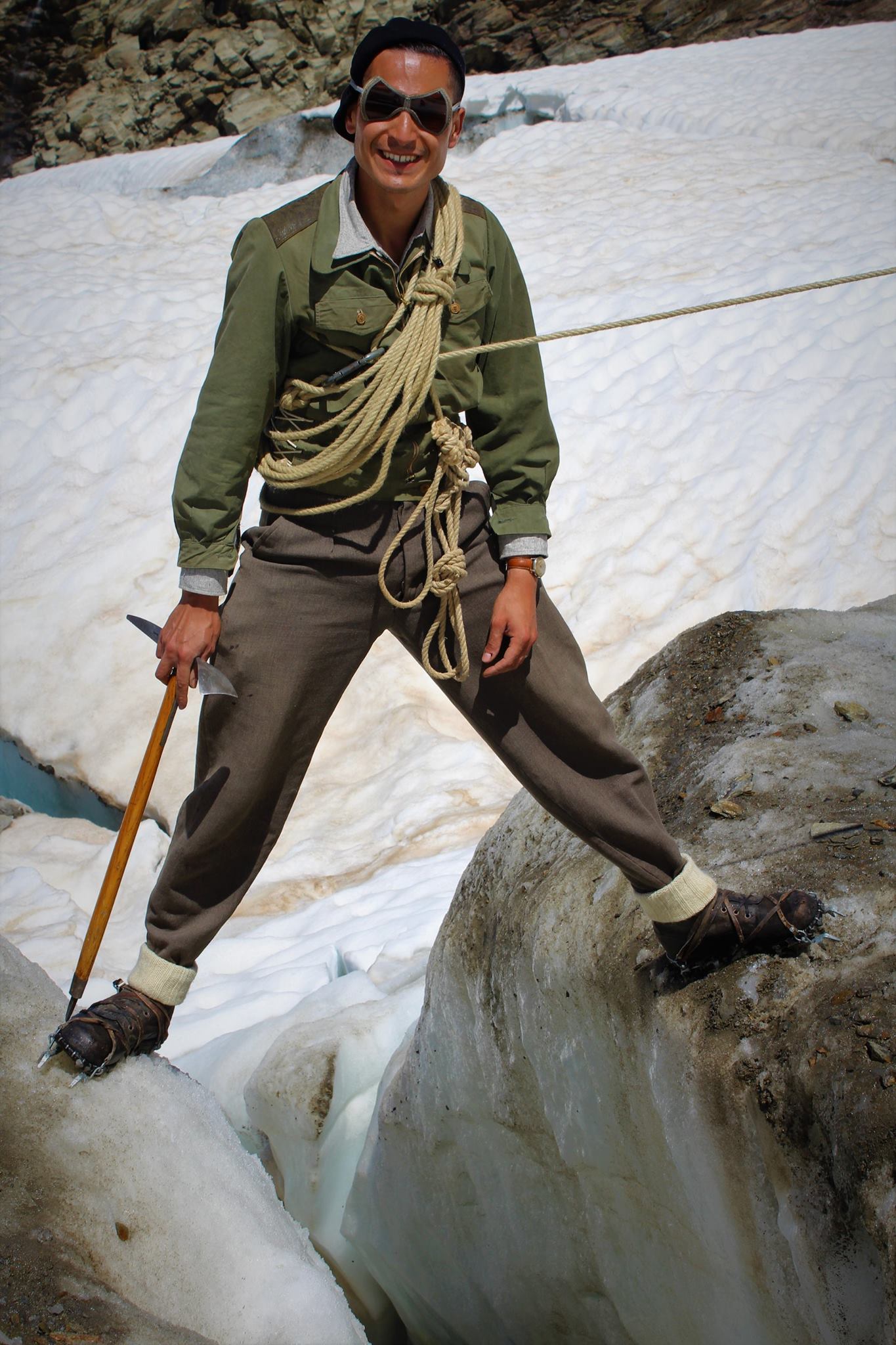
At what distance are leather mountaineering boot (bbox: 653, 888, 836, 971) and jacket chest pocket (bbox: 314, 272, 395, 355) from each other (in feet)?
3.50

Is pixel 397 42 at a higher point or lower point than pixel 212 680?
higher

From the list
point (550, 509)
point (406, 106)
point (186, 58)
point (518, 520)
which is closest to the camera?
point (406, 106)

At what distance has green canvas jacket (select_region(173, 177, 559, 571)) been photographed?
168cm

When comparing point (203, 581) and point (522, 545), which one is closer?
point (203, 581)

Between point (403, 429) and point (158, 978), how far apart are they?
0.99 meters

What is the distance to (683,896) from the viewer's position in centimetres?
176

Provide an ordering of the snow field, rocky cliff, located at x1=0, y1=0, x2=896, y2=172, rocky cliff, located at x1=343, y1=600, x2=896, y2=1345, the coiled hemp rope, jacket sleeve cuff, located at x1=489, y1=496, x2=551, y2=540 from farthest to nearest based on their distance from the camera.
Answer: rocky cliff, located at x1=0, y1=0, x2=896, y2=172 → the snow field → jacket sleeve cuff, located at x1=489, y1=496, x2=551, y2=540 → the coiled hemp rope → rocky cliff, located at x1=343, y1=600, x2=896, y2=1345

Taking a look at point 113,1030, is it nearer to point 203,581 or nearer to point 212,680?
point 212,680

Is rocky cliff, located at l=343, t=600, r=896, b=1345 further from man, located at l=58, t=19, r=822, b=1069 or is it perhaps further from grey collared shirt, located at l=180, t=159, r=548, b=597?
grey collared shirt, located at l=180, t=159, r=548, b=597

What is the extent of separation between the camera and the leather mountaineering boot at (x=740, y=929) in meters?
1.70

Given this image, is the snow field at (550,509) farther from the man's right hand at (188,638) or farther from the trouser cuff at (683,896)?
the man's right hand at (188,638)

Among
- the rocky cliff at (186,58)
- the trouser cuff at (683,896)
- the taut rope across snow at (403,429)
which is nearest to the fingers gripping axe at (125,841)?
the taut rope across snow at (403,429)

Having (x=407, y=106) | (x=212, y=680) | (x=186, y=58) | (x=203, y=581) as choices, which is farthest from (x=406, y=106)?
(x=186, y=58)

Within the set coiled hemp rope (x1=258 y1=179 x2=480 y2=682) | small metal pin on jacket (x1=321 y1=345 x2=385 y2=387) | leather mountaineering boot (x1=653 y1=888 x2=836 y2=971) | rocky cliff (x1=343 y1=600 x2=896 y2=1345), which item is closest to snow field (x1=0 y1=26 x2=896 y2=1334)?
rocky cliff (x1=343 y1=600 x2=896 y2=1345)
